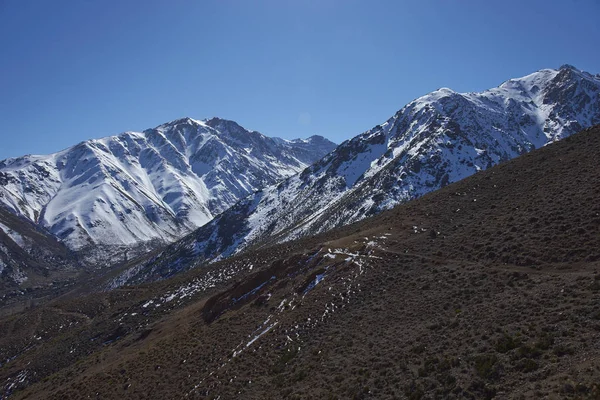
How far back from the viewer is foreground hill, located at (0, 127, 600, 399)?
20.1 metres

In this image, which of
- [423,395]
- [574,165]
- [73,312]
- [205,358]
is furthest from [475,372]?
[73,312]

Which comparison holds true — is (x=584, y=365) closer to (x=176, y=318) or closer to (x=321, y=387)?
(x=321, y=387)

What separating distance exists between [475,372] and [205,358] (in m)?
23.1

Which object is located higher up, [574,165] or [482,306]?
[574,165]

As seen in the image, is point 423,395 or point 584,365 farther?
point 423,395

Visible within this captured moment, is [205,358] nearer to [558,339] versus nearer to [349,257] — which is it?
[349,257]

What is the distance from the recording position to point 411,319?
92.7 ft

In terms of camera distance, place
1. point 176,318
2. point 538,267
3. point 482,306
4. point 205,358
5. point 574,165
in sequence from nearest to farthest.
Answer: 1. point 482,306
2. point 538,267
3. point 205,358
4. point 574,165
5. point 176,318

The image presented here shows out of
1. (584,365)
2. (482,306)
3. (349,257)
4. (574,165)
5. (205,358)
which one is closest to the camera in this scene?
(584,365)

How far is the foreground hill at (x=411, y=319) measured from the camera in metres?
20.1

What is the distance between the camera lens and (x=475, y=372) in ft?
63.1

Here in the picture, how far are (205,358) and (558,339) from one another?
86.7 feet

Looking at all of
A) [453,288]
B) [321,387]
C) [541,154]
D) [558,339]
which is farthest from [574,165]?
[321,387]

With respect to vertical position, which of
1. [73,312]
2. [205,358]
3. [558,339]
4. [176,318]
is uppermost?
[73,312]
